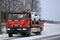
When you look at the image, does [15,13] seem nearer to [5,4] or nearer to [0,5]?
[0,5]

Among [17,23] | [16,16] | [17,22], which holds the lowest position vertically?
[17,23]

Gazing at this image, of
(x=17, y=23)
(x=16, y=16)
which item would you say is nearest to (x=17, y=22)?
(x=17, y=23)

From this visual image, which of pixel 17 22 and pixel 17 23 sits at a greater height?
pixel 17 22

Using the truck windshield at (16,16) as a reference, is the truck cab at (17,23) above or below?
below

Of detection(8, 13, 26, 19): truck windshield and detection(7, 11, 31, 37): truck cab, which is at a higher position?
detection(8, 13, 26, 19): truck windshield

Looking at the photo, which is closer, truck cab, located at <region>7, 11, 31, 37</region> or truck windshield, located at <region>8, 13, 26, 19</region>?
truck cab, located at <region>7, 11, 31, 37</region>

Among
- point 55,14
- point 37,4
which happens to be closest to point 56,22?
point 55,14

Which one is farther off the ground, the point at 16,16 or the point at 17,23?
the point at 16,16

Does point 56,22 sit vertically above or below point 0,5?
below

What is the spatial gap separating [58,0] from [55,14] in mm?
3530

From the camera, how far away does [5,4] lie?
168 feet

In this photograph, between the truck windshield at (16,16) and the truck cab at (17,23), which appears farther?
the truck windshield at (16,16)

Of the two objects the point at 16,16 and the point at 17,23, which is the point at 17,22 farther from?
the point at 16,16

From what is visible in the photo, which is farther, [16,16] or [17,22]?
[16,16]
